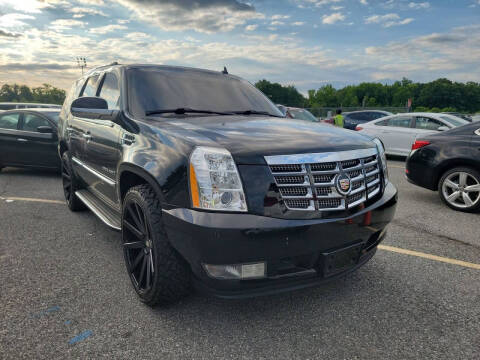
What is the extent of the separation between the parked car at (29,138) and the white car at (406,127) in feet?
26.6

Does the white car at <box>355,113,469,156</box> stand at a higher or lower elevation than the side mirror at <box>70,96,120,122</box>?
lower

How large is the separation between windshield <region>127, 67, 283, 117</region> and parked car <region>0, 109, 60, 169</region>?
511cm

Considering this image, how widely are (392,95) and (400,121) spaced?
122 m

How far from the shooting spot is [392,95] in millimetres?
120188

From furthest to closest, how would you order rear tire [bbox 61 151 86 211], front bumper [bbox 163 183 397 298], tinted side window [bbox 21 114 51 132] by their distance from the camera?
1. tinted side window [bbox 21 114 51 132]
2. rear tire [bbox 61 151 86 211]
3. front bumper [bbox 163 183 397 298]

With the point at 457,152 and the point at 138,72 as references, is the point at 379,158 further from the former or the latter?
the point at 457,152

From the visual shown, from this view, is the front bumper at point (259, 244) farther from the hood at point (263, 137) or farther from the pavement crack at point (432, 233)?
the pavement crack at point (432, 233)

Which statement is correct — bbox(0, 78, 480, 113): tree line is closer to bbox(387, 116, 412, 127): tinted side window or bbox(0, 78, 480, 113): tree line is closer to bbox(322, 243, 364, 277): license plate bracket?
bbox(387, 116, 412, 127): tinted side window

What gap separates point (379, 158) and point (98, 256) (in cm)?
278

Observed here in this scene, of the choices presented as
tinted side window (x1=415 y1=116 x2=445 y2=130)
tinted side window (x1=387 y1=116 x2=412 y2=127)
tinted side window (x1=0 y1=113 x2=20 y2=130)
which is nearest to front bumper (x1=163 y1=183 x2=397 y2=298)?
tinted side window (x1=0 y1=113 x2=20 y2=130)

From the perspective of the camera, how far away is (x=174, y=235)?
7.38 ft

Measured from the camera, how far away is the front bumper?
2049 mm

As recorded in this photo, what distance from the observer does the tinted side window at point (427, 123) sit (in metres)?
9.99

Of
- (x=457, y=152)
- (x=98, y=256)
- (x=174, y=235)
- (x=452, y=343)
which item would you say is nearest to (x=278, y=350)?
(x=174, y=235)
